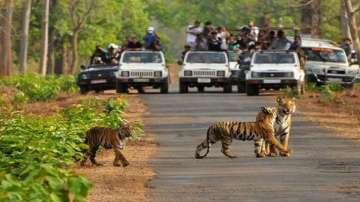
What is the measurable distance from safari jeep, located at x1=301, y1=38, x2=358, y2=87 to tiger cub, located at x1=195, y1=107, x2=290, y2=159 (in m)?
27.2

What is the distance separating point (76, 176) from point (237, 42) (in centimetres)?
4136

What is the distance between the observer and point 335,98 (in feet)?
132

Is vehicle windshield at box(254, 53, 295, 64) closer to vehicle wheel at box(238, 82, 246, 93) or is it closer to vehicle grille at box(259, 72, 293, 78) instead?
vehicle grille at box(259, 72, 293, 78)

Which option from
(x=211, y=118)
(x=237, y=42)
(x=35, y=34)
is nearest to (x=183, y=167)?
(x=211, y=118)

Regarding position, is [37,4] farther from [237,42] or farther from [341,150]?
[341,150]

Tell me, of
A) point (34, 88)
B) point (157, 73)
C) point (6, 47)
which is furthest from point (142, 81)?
point (6, 47)

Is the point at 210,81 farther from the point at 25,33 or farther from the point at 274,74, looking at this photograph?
the point at 25,33

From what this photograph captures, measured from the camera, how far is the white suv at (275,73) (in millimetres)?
43500

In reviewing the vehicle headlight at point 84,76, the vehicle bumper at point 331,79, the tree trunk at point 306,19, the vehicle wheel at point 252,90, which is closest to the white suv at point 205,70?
the vehicle wheel at point 252,90

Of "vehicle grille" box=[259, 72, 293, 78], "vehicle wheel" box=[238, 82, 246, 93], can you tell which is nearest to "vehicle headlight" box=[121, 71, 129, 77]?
"vehicle wheel" box=[238, 82, 246, 93]

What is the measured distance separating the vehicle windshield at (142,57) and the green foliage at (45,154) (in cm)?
1757

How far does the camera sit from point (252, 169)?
19.2 m

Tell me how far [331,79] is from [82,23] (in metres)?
28.7

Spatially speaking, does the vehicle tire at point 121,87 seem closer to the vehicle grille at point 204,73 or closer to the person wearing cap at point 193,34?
the vehicle grille at point 204,73
